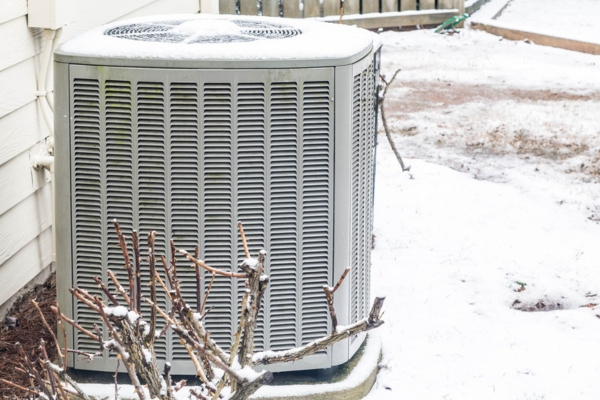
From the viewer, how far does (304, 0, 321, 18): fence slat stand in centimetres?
1333

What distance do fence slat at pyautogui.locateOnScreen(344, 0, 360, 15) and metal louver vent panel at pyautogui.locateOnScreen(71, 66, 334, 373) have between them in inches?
416

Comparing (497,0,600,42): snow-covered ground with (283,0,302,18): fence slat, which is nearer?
(283,0,302,18): fence slat

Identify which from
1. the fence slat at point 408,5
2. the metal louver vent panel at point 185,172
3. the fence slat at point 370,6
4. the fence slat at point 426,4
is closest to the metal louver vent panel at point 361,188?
the metal louver vent panel at point 185,172

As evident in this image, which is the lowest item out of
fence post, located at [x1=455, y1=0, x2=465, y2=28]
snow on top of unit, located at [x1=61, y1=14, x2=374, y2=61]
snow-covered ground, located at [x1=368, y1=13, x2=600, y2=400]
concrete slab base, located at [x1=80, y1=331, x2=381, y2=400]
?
snow-covered ground, located at [x1=368, y1=13, x2=600, y2=400]

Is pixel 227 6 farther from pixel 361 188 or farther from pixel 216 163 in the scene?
pixel 216 163

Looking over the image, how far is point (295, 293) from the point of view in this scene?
3.21 metres

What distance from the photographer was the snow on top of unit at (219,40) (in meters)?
3.00

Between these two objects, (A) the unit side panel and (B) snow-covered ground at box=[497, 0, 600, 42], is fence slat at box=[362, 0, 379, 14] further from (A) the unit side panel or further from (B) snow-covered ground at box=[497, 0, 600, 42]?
(A) the unit side panel

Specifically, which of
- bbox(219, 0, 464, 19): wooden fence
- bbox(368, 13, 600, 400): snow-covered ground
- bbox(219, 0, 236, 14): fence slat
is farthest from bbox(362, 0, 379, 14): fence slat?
bbox(368, 13, 600, 400): snow-covered ground

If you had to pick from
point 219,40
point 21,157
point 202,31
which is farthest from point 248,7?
point 219,40

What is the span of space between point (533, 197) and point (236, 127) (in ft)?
12.5

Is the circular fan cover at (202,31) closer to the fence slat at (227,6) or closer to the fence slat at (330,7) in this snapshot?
the fence slat at (227,6)

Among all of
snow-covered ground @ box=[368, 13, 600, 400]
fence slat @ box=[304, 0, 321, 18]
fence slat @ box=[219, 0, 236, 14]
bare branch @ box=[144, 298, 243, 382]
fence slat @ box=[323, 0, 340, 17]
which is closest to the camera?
bare branch @ box=[144, 298, 243, 382]

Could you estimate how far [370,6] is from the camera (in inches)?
533
